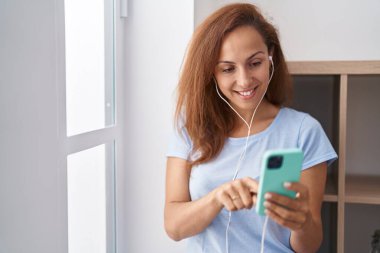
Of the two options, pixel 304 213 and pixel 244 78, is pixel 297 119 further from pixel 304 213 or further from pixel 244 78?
pixel 304 213

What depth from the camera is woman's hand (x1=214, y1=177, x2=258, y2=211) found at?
820mm

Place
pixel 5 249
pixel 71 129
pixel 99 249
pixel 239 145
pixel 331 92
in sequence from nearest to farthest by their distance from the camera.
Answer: pixel 5 249 → pixel 71 129 → pixel 239 145 → pixel 99 249 → pixel 331 92

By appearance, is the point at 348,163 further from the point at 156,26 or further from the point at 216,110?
the point at 156,26

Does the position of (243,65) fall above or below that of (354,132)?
above

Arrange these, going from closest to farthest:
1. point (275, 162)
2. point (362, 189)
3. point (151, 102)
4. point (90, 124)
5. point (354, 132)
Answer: point (275, 162) → point (90, 124) → point (362, 189) → point (151, 102) → point (354, 132)

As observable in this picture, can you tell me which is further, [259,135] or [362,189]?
[362,189]

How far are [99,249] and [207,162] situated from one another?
0.46m

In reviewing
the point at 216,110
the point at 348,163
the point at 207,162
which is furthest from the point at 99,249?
the point at 348,163

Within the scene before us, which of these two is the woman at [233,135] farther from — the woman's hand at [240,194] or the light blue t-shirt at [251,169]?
the woman's hand at [240,194]

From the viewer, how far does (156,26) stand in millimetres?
1426

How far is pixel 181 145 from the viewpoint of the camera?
48.4 inches

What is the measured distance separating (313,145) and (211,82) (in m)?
0.34

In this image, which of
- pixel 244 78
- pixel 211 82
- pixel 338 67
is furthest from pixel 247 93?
pixel 338 67

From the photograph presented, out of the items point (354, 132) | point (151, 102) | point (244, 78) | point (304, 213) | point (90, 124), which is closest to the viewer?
point (304, 213)
